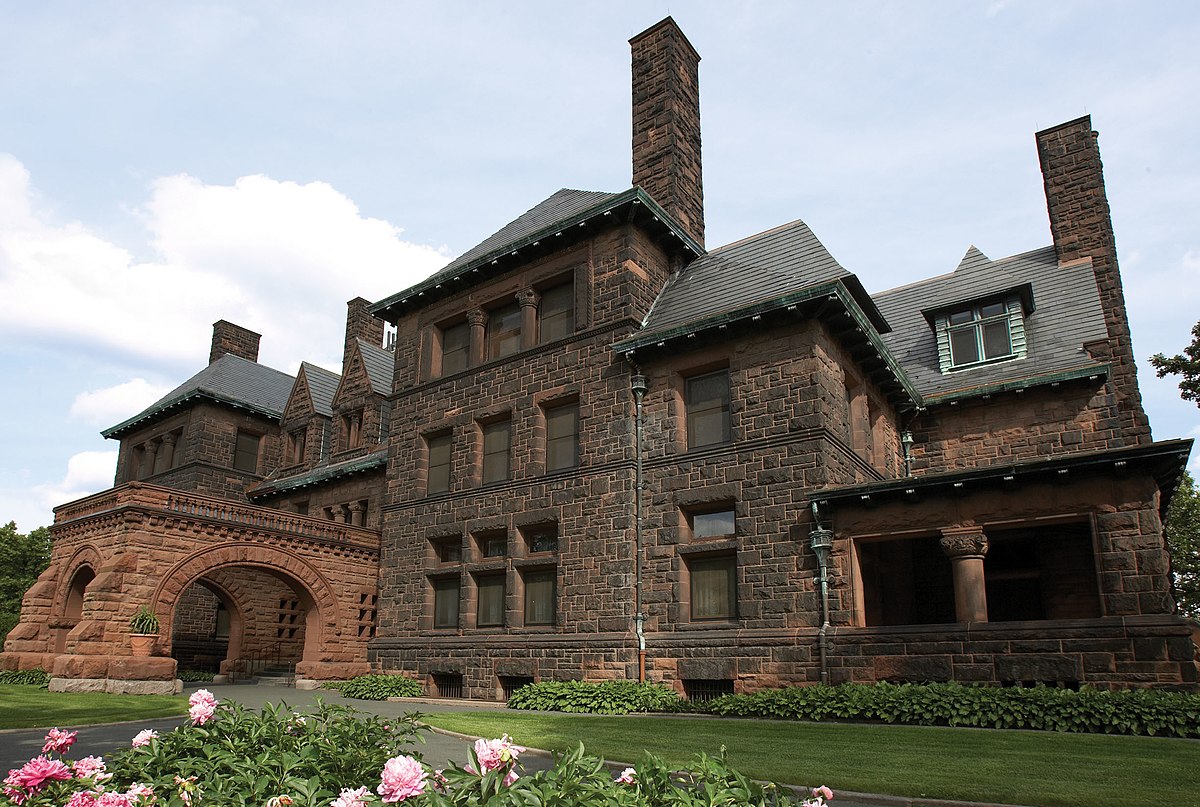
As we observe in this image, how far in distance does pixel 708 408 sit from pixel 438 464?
8.53 meters

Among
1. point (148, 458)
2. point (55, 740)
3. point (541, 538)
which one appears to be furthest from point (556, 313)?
point (148, 458)

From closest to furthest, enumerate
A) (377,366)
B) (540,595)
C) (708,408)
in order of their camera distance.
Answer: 1. (708,408)
2. (540,595)
3. (377,366)

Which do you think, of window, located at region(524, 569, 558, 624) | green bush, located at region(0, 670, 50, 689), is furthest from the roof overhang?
green bush, located at region(0, 670, 50, 689)

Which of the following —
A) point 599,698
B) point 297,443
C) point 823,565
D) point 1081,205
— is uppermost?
point 1081,205

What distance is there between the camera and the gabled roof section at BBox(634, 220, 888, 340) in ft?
62.4

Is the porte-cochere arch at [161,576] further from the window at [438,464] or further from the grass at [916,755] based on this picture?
the grass at [916,755]

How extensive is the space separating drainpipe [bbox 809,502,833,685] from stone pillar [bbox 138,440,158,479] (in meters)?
31.5

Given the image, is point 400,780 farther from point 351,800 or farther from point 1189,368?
point 1189,368

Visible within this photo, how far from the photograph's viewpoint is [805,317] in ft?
59.2

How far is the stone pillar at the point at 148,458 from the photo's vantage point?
125 ft

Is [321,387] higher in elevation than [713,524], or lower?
higher

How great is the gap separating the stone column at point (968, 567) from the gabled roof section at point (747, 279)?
563cm

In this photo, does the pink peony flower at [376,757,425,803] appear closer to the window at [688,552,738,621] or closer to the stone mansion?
the stone mansion

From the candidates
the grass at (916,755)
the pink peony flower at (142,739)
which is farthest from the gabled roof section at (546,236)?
the pink peony flower at (142,739)
